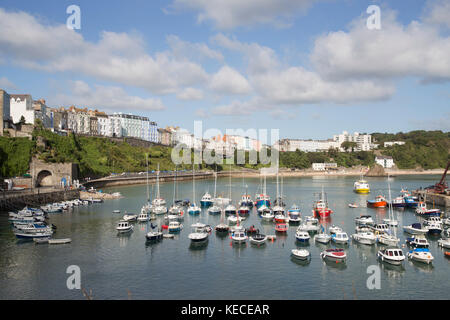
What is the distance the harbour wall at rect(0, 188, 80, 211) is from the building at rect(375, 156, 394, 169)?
→ 152 m

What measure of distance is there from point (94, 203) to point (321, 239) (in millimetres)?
39864

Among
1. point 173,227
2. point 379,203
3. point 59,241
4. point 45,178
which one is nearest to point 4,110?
point 45,178

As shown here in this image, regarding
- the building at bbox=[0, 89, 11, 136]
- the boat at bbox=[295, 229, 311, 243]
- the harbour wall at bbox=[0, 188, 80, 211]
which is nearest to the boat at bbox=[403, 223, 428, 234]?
the boat at bbox=[295, 229, 311, 243]

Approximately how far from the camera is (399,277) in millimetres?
24469

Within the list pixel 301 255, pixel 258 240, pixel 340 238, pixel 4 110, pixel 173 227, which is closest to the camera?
pixel 301 255

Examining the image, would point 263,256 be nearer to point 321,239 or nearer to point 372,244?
point 321,239

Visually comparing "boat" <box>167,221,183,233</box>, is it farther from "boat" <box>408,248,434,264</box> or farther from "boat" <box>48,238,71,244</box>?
"boat" <box>408,248,434,264</box>

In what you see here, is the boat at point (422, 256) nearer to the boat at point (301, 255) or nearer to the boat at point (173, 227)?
the boat at point (301, 255)

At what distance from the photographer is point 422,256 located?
27.1 meters

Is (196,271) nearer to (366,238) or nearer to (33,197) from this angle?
(366,238)

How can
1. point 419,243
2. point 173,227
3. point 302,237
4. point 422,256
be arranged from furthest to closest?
point 173,227 < point 302,237 < point 419,243 < point 422,256

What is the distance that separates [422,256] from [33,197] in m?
50.4

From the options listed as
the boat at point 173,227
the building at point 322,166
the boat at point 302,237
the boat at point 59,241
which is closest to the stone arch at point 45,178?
the boat at point 59,241
